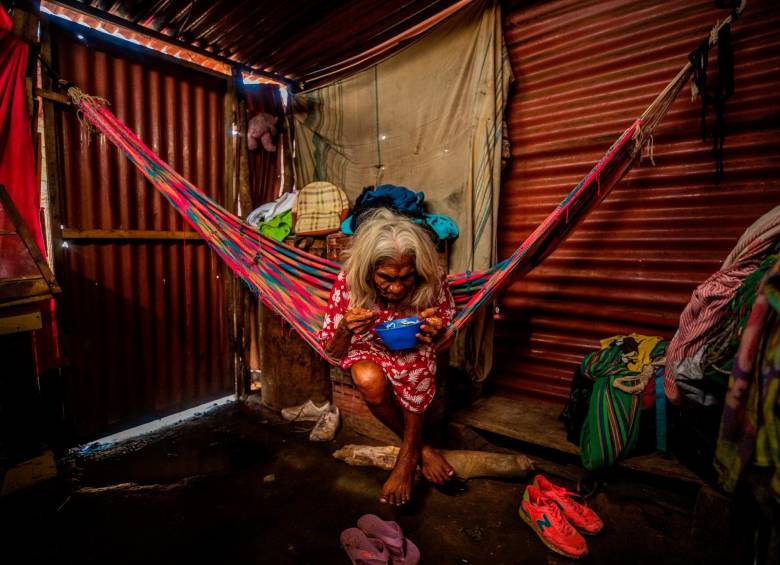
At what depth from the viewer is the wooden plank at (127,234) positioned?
2375 mm

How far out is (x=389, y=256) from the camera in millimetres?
1662

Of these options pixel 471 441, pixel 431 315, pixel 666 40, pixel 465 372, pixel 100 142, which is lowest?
pixel 471 441

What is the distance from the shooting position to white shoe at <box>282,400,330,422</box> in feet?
8.86

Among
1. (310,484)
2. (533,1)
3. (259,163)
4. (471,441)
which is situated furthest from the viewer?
(259,163)

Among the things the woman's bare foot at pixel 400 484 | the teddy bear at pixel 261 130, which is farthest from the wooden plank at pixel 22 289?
the teddy bear at pixel 261 130

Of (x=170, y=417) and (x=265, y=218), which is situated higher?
(x=265, y=218)

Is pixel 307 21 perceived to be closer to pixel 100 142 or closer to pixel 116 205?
pixel 100 142

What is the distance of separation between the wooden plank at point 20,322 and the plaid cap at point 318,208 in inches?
61.2

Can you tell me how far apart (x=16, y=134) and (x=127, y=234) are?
2.47 ft

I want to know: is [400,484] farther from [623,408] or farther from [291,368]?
[291,368]

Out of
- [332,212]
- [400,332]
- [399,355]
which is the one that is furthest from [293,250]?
[400,332]

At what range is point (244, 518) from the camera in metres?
1.68

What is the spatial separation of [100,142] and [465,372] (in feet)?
9.36

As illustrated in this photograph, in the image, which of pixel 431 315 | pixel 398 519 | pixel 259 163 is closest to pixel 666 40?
pixel 431 315
